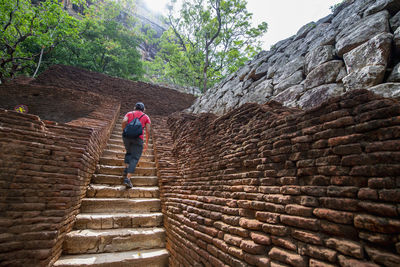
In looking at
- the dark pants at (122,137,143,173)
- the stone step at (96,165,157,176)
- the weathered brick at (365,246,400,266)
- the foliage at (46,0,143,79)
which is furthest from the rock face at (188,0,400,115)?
the foliage at (46,0,143,79)

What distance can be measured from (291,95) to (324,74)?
736mm

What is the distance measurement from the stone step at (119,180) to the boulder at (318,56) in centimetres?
446

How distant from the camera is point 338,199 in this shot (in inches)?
47.9

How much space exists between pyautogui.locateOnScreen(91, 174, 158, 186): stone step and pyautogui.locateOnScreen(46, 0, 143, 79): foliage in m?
10.9

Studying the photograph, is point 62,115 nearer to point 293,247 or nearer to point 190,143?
point 190,143

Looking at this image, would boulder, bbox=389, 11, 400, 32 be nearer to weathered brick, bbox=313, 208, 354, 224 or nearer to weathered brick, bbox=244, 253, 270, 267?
weathered brick, bbox=313, 208, 354, 224

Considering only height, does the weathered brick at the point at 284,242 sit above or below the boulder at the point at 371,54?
below

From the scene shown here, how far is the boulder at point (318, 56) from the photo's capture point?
3.90m

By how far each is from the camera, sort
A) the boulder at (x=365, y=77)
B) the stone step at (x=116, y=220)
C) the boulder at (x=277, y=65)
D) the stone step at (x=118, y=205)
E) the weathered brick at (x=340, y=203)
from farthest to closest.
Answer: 1. the boulder at (x=277, y=65)
2. the stone step at (x=118, y=205)
3. the stone step at (x=116, y=220)
4. the boulder at (x=365, y=77)
5. the weathered brick at (x=340, y=203)

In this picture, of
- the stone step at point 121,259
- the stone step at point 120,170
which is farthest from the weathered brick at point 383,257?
the stone step at point 120,170

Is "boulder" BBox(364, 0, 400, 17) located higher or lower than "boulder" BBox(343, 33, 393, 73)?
higher

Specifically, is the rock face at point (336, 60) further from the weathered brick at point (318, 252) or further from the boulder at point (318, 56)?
the weathered brick at point (318, 252)

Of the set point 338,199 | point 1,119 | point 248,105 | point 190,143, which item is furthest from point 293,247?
point 1,119

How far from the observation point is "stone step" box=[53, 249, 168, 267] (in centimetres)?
225
